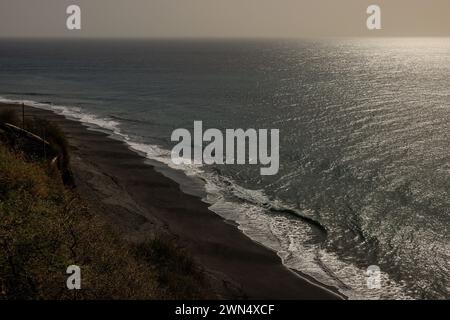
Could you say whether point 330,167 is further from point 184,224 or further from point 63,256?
point 63,256

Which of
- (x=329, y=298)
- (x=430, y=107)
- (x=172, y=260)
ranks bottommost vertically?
(x=329, y=298)

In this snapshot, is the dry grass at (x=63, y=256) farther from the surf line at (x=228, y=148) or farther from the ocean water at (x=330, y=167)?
the surf line at (x=228, y=148)

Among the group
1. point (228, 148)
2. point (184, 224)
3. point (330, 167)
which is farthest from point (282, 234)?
point (228, 148)

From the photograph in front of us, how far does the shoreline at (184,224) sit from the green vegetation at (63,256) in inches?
108

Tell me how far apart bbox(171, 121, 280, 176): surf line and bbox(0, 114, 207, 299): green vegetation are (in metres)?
20.2

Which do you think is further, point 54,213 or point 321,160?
point 321,160

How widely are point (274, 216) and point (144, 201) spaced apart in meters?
9.25

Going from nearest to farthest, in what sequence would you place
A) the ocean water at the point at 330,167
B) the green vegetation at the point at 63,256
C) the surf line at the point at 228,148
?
the green vegetation at the point at 63,256 → the ocean water at the point at 330,167 → the surf line at the point at 228,148

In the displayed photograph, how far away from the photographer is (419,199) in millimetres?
31312

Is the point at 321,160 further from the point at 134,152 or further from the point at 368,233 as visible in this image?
the point at 134,152

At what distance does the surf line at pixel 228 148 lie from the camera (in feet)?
138

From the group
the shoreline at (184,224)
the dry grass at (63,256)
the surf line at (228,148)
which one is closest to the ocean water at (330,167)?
the surf line at (228,148)

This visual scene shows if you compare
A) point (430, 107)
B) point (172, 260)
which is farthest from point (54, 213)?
point (430, 107)

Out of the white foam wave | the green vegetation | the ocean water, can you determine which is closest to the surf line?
the ocean water
